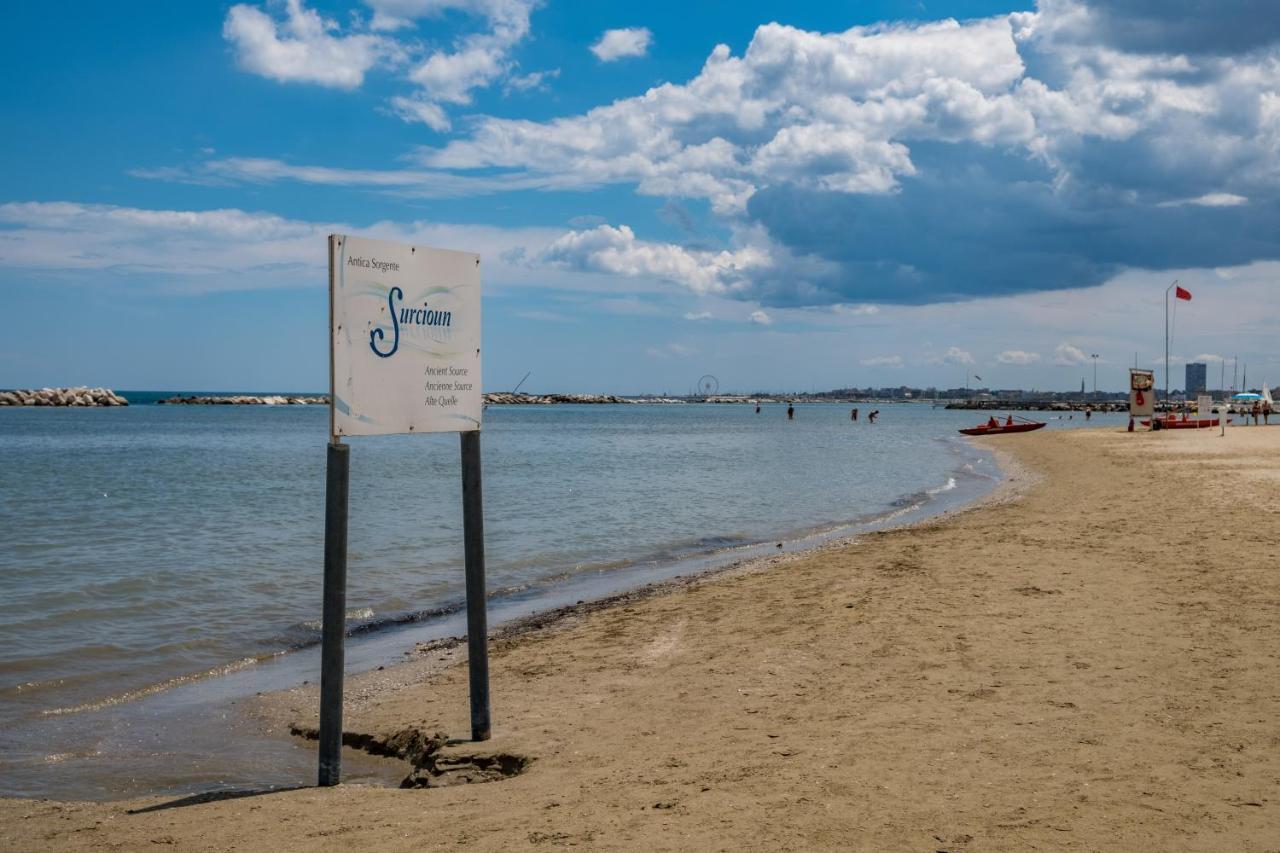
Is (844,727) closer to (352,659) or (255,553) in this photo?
(352,659)

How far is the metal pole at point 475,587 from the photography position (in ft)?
20.9

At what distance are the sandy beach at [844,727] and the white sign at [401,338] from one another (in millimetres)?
2114

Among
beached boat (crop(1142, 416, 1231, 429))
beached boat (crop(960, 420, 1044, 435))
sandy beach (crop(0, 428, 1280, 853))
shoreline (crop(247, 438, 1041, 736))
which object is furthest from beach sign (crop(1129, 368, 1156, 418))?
sandy beach (crop(0, 428, 1280, 853))

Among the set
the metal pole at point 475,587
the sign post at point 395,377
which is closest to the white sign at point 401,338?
the sign post at point 395,377

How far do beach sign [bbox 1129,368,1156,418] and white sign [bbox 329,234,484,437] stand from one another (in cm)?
5374

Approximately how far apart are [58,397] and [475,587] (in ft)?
567

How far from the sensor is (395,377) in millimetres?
5805

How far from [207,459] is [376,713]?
44604 millimetres

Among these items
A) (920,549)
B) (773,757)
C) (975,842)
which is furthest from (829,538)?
(975,842)

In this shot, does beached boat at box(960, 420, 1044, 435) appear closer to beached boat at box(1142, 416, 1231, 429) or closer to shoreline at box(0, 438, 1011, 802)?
beached boat at box(1142, 416, 1231, 429)

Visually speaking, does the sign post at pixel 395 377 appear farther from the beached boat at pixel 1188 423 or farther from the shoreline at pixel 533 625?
the beached boat at pixel 1188 423

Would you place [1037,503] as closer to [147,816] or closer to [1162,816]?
[1162,816]

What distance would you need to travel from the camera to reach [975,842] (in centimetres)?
413

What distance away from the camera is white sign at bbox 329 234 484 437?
18.0 feet
